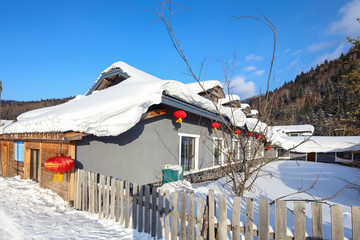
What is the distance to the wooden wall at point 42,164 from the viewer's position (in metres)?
4.88

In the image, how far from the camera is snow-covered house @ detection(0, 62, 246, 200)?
15.2 ft

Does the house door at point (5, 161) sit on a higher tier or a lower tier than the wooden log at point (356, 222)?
lower

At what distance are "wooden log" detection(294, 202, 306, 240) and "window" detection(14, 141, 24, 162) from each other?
9211 millimetres

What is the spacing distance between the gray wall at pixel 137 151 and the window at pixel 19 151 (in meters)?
4.44

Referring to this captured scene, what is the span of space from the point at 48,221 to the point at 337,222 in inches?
195

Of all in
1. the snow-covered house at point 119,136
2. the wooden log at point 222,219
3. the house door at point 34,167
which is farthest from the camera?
the house door at point 34,167

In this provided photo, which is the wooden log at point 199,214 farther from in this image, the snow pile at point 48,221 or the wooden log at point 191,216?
the snow pile at point 48,221

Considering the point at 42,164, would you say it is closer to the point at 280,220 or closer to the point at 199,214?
the point at 199,214

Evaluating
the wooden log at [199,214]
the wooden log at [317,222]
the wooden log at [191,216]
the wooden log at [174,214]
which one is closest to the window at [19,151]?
the wooden log at [174,214]

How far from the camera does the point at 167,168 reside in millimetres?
6758

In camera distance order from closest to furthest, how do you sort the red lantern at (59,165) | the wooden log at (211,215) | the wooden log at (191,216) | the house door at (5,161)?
the wooden log at (211,215), the wooden log at (191,216), the red lantern at (59,165), the house door at (5,161)

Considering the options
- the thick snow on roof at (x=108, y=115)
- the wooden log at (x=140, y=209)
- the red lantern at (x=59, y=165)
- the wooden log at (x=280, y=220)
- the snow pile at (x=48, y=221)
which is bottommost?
the snow pile at (x=48, y=221)

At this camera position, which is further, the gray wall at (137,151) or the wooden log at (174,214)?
the gray wall at (137,151)

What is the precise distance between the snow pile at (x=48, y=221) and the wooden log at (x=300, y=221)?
2464mm
